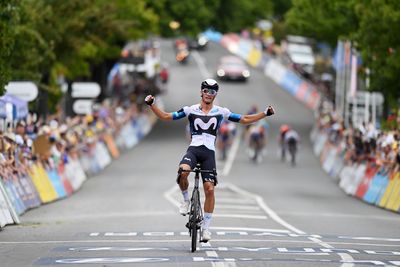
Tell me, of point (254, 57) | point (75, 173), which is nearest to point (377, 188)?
point (75, 173)

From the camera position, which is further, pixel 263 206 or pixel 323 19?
pixel 323 19

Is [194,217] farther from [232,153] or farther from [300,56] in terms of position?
[300,56]

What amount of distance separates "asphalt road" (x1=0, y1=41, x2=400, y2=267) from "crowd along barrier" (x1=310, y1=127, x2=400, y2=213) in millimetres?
356

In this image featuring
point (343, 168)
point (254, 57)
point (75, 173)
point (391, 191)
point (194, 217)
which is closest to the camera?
point (194, 217)

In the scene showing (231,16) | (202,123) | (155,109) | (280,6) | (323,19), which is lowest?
(202,123)

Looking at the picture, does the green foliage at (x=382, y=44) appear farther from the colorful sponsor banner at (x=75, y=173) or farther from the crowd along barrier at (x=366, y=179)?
the colorful sponsor banner at (x=75, y=173)

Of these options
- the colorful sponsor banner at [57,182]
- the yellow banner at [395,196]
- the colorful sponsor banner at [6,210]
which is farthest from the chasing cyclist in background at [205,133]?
the colorful sponsor banner at [57,182]

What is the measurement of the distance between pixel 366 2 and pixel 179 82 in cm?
4439

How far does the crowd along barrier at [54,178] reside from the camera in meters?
22.8

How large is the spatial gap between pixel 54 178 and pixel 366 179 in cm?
830

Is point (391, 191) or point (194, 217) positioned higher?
point (194, 217)

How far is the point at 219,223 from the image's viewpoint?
2198cm

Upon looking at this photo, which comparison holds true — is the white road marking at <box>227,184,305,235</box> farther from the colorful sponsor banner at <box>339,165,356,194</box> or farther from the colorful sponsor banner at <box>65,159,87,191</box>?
the colorful sponsor banner at <box>65,159,87,191</box>

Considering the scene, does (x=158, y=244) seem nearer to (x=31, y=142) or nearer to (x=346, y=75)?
(x=31, y=142)
